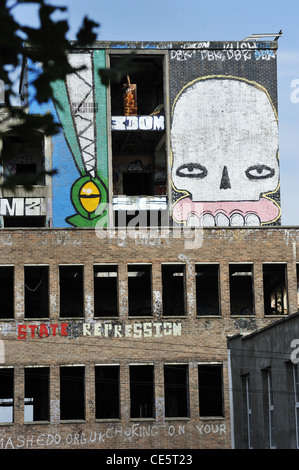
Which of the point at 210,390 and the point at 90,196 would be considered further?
the point at 90,196

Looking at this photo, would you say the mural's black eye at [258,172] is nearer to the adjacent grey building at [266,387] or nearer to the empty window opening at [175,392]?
the adjacent grey building at [266,387]

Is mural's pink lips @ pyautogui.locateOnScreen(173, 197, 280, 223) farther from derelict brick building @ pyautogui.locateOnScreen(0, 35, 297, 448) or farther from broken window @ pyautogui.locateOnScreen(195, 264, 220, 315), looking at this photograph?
broken window @ pyautogui.locateOnScreen(195, 264, 220, 315)

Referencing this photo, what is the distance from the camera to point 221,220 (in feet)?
136

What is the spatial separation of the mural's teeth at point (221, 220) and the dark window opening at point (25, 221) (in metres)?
7.62

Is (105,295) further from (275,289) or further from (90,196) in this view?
(275,289)

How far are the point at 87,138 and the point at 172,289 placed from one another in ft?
25.0

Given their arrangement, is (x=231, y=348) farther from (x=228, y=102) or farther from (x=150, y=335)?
(x=228, y=102)

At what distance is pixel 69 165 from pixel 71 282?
5416 millimetres

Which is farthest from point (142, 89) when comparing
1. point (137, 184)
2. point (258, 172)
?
point (258, 172)

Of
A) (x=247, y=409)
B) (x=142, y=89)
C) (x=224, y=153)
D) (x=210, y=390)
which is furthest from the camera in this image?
(x=142, y=89)

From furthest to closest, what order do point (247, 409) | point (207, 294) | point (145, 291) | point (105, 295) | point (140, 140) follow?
point (140, 140) → point (145, 291) → point (207, 294) → point (105, 295) → point (247, 409)

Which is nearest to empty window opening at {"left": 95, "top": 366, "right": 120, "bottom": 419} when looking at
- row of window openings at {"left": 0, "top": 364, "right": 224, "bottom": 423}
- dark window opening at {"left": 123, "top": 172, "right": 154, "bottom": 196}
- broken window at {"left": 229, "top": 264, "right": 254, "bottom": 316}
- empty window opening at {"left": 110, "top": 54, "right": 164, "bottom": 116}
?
row of window openings at {"left": 0, "top": 364, "right": 224, "bottom": 423}

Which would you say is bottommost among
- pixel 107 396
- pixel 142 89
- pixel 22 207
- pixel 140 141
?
pixel 107 396

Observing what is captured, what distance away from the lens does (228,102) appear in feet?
139
